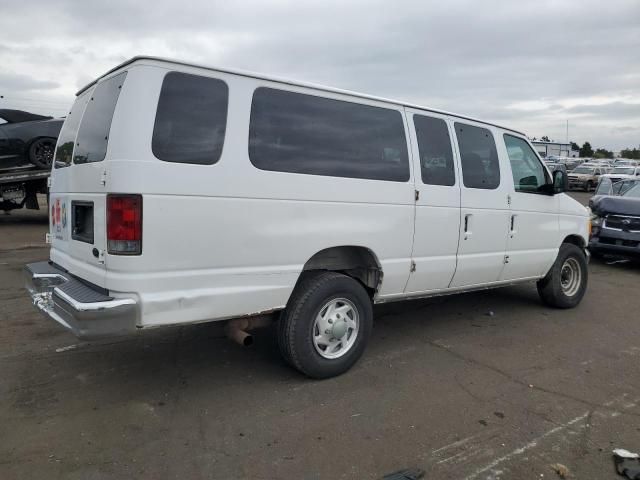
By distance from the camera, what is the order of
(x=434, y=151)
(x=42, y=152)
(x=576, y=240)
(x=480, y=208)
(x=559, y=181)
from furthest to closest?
(x=42, y=152) → (x=576, y=240) → (x=559, y=181) → (x=480, y=208) → (x=434, y=151)

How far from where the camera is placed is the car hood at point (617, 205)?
30.8 feet

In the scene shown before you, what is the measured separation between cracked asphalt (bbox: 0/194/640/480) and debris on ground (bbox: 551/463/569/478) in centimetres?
4

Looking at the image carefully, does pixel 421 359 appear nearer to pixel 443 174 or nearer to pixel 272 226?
pixel 443 174

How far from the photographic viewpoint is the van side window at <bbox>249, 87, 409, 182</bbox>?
147 inches

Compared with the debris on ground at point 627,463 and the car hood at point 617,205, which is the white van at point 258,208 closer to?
the debris on ground at point 627,463

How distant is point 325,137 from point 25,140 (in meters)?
10.5

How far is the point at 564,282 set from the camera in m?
6.71

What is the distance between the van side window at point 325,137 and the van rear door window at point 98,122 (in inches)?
36.4

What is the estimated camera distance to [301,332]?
3.94m

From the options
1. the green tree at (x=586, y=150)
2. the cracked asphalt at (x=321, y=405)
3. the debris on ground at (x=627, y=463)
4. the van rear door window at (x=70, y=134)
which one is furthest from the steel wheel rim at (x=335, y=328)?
the green tree at (x=586, y=150)

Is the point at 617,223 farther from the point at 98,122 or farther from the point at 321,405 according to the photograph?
the point at 98,122

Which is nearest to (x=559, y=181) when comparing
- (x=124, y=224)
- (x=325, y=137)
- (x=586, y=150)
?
(x=325, y=137)

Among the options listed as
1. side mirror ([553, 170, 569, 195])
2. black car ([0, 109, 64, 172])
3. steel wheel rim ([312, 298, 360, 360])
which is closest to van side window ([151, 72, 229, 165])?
steel wheel rim ([312, 298, 360, 360])

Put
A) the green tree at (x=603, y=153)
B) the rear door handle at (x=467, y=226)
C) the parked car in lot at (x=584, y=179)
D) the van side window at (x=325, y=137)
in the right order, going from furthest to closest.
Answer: the green tree at (x=603, y=153) < the parked car in lot at (x=584, y=179) < the rear door handle at (x=467, y=226) < the van side window at (x=325, y=137)
